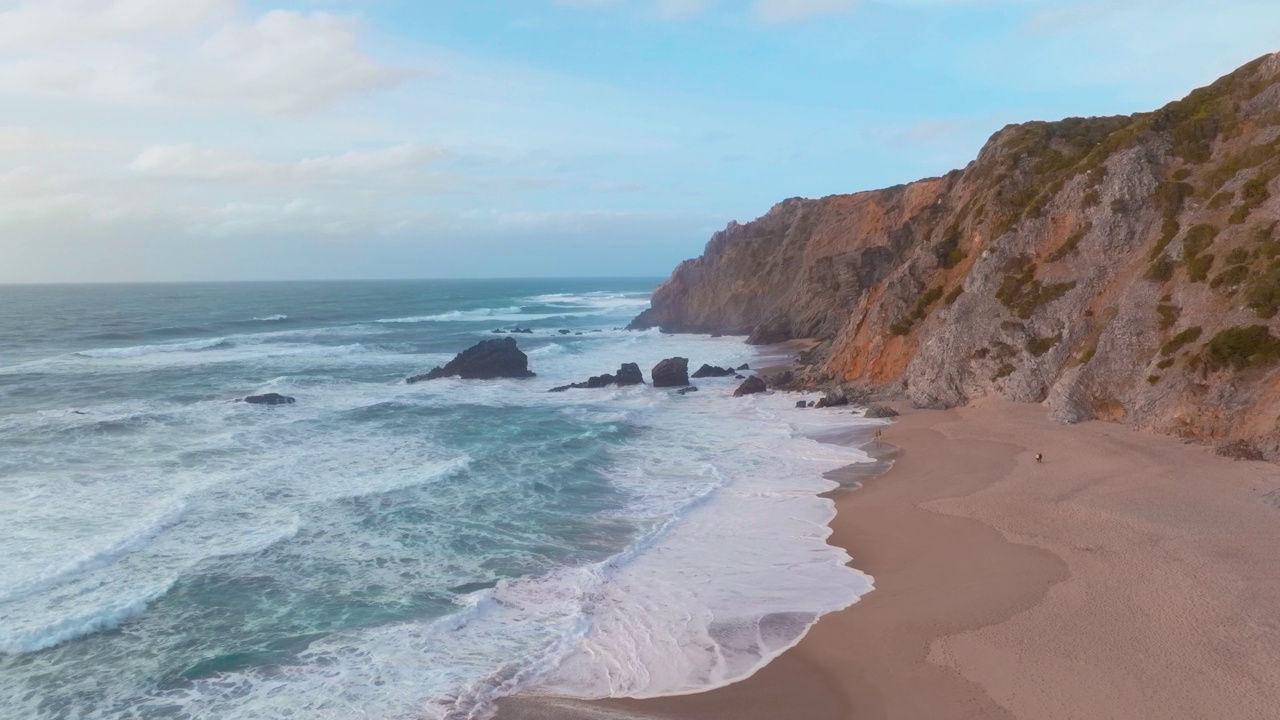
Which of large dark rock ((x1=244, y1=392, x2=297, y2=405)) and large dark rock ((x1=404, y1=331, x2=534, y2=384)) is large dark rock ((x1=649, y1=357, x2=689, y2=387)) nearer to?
large dark rock ((x1=404, y1=331, x2=534, y2=384))

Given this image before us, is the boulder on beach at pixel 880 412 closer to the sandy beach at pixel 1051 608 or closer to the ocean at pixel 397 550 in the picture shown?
the ocean at pixel 397 550

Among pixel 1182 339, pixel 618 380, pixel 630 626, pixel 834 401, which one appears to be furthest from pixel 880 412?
pixel 630 626

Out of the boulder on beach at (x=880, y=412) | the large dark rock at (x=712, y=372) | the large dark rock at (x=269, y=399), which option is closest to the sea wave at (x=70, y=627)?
the large dark rock at (x=269, y=399)

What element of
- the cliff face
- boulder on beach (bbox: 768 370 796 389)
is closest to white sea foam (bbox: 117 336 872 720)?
the cliff face

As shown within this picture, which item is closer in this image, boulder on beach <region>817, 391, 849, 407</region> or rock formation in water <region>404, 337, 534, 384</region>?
boulder on beach <region>817, 391, 849, 407</region>

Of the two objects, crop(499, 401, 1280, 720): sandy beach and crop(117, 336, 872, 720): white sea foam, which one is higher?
crop(499, 401, 1280, 720): sandy beach

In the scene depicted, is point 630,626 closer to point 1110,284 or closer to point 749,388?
point 1110,284
